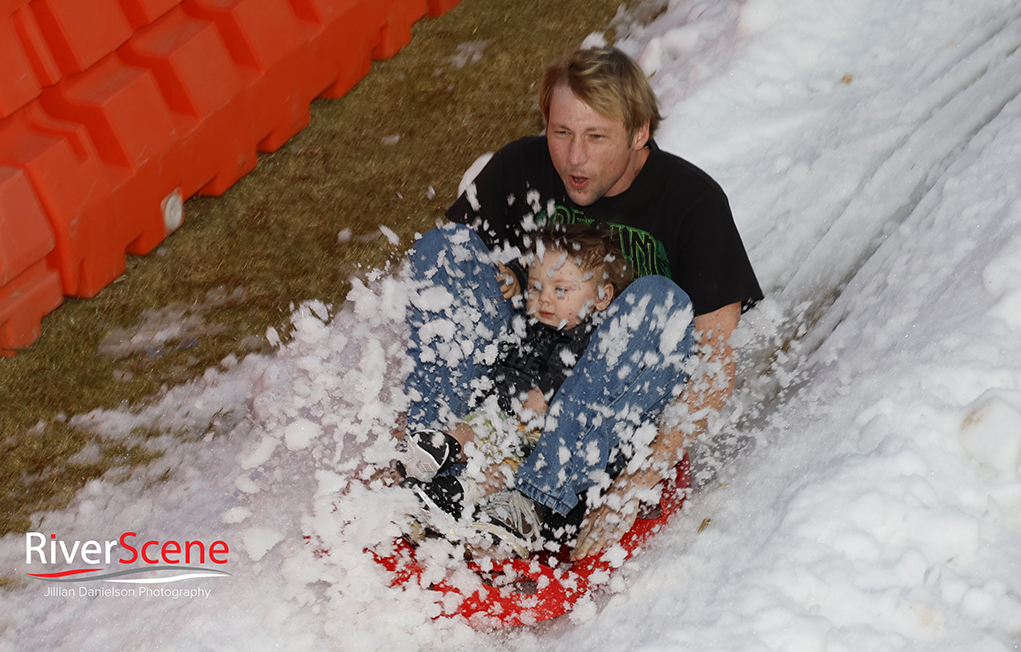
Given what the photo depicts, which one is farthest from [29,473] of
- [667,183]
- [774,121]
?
[774,121]

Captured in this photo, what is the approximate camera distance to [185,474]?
2.67 m

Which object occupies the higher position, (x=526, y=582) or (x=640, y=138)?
(x=640, y=138)

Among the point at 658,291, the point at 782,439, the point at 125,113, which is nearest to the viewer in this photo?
the point at 658,291

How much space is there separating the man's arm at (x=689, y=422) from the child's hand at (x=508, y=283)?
0.48 meters

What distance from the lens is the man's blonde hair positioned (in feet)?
7.24

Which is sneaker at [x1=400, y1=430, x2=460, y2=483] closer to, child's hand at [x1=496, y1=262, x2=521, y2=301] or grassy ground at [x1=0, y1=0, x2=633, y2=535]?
child's hand at [x1=496, y1=262, x2=521, y2=301]

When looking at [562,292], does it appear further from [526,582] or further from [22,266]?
[22,266]

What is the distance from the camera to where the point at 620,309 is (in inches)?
83.0

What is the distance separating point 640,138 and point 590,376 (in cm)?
59

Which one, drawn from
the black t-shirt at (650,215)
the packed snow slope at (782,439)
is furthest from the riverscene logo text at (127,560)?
the black t-shirt at (650,215)

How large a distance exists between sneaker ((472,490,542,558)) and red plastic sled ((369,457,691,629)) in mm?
35

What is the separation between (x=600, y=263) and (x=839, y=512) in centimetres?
75

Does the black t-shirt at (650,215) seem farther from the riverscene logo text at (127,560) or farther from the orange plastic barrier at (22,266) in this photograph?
the orange plastic barrier at (22,266)

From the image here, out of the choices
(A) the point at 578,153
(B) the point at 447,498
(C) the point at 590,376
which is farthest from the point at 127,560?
(A) the point at 578,153
